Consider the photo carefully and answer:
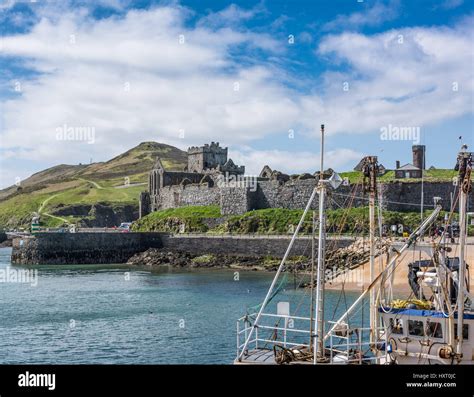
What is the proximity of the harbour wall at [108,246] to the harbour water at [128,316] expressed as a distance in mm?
8991

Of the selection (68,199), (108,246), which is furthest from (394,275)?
(68,199)

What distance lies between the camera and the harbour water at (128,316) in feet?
85.7

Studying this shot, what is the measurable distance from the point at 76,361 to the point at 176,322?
8410 mm

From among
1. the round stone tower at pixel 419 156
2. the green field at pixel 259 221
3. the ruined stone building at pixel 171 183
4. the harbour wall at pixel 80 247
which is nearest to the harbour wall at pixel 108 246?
the harbour wall at pixel 80 247

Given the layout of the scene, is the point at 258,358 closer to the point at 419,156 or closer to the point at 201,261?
the point at 201,261

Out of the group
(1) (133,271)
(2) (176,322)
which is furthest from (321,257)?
(1) (133,271)

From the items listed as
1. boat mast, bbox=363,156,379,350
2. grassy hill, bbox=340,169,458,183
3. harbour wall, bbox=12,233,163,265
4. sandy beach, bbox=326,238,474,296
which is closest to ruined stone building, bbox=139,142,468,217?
grassy hill, bbox=340,169,458,183

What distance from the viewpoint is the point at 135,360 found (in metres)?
25.0

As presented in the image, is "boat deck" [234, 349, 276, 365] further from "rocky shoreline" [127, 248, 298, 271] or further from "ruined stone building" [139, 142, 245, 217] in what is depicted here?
"ruined stone building" [139, 142, 245, 217]

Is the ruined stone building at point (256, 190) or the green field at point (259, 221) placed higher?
the ruined stone building at point (256, 190)

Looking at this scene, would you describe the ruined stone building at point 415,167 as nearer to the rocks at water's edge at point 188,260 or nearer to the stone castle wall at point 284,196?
the stone castle wall at point 284,196

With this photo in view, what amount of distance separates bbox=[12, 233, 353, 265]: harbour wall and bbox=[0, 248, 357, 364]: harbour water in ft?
29.5

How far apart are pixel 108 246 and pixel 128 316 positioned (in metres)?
35.9

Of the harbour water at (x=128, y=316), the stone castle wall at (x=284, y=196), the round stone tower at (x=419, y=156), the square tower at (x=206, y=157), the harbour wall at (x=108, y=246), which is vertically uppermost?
the square tower at (x=206, y=157)
